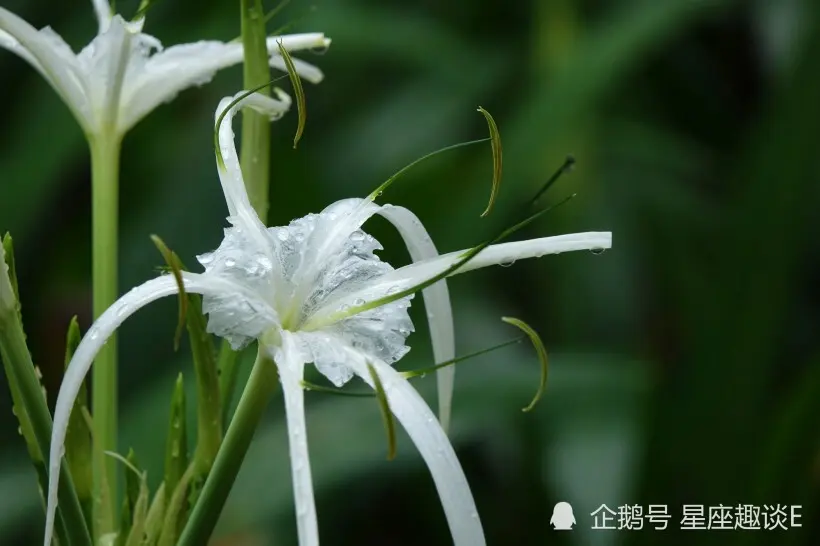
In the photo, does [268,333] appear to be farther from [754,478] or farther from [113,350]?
[754,478]

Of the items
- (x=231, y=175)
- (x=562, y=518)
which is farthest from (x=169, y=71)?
(x=562, y=518)

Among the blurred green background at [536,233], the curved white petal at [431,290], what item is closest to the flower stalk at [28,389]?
the curved white petal at [431,290]

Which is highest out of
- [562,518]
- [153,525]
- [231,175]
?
[231,175]

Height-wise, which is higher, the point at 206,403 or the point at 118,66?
the point at 118,66

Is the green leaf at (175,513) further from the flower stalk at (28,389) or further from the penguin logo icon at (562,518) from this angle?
the penguin logo icon at (562,518)

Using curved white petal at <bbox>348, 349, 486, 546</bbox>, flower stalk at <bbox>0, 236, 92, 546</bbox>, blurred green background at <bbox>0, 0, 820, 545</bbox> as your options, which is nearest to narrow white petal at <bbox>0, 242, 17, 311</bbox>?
flower stalk at <bbox>0, 236, 92, 546</bbox>

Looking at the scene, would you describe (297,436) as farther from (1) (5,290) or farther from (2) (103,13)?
(2) (103,13)
